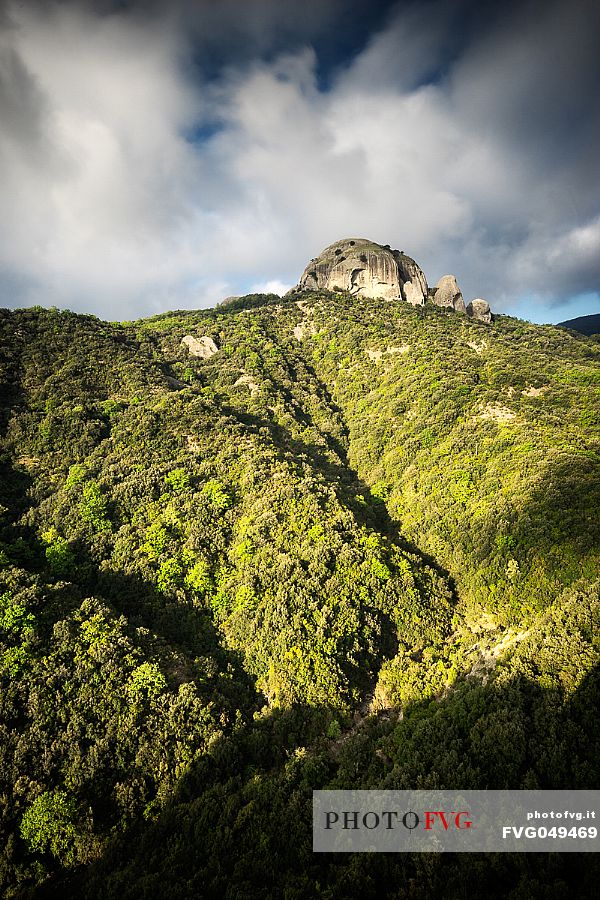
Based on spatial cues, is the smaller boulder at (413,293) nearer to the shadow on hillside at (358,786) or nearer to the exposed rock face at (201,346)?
the exposed rock face at (201,346)

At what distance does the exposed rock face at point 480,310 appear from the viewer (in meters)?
99.7

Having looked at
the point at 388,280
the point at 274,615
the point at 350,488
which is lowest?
the point at 274,615

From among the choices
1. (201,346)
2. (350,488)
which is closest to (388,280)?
(201,346)

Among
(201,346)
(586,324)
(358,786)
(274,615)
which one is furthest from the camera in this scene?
(586,324)

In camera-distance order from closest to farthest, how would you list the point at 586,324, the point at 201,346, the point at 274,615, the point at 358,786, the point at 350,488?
the point at 358,786 < the point at 274,615 < the point at 350,488 < the point at 201,346 < the point at 586,324

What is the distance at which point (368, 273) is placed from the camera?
342 feet

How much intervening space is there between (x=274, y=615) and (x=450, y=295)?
102m

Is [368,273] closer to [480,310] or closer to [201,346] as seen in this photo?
[480,310]

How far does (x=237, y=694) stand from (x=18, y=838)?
40.9ft

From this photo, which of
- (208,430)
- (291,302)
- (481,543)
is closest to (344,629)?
(481,543)

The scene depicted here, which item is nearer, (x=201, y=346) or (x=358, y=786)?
(x=358, y=786)

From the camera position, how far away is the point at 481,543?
3559cm

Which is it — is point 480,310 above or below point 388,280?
below

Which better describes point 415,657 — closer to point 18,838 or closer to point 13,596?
point 18,838
